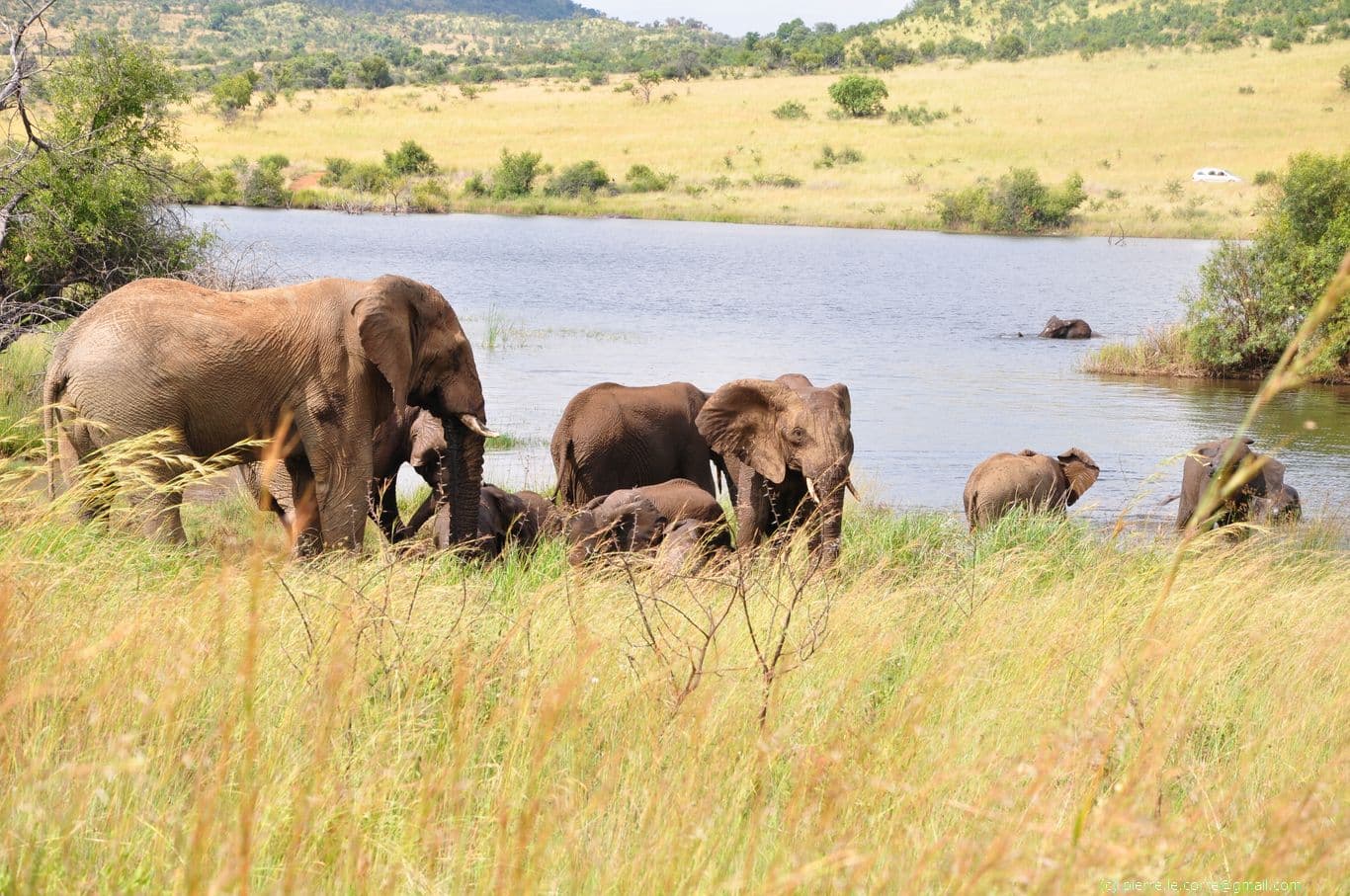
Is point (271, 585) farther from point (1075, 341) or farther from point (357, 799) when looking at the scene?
point (1075, 341)

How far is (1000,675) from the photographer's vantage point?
17.2 ft

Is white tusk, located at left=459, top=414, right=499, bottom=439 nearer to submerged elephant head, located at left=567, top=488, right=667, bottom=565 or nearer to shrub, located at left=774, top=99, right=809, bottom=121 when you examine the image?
submerged elephant head, located at left=567, top=488, right=667, bottom=565

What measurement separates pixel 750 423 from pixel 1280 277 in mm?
18631

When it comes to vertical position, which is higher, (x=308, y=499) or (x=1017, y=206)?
(x=308, y=499)

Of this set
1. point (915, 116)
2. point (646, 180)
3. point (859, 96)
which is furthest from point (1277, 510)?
point (859, 96)

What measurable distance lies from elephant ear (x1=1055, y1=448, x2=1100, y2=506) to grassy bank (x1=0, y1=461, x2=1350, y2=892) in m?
5.89

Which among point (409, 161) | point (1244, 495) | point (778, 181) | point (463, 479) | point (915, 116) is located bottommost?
point (778, 181)

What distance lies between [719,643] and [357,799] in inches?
97.2

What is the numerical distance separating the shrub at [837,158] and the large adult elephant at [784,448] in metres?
69.1

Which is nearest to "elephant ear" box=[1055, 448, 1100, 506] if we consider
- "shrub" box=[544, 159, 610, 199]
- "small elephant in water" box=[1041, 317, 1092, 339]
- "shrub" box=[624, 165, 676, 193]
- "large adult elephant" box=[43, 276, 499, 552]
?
"large adult elephant" box=[43, 276, 499, 552]

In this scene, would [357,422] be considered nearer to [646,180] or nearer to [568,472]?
[568,472]

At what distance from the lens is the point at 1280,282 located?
24.5 m

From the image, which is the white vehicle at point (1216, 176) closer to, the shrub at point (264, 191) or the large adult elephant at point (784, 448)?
the shrub at point (264, 191)

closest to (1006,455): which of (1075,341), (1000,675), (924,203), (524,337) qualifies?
(1000,675)
